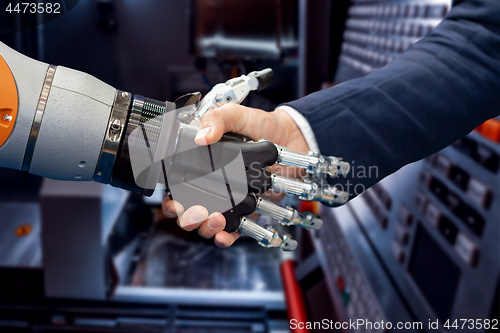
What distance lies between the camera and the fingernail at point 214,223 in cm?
49

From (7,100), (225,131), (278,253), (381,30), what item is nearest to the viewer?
(7,100)

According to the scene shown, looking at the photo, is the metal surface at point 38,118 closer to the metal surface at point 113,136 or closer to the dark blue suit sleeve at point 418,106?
the metal surface at point 113,136

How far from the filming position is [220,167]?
18.4 inches

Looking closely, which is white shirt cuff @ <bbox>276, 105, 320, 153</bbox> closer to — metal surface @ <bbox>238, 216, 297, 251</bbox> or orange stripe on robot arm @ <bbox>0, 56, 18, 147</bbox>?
metal surface @ <bbox>238, 216, 297, 251</bbox>

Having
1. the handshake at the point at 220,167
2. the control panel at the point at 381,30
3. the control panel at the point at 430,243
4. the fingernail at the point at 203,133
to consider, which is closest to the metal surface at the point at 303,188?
the handshake at the point at 220,167

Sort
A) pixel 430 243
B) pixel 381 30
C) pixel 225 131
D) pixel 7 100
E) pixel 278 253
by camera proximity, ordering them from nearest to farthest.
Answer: pixel 7 100 → pixel 225 131 → pixel 430 243 → pixel 381 30 → pixel 278 253

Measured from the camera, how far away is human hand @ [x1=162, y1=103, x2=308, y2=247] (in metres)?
0.47

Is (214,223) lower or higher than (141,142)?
lower

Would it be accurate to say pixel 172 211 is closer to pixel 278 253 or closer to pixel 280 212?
pixel 280 212

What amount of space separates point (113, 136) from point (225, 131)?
145mm

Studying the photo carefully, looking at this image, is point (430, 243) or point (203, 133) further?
point (430, 243)

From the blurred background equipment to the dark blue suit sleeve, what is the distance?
0.20ft

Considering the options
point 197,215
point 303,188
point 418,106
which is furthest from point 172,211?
point 418,106

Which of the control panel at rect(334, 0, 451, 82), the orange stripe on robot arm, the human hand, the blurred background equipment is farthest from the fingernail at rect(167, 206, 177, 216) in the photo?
the control panel at rect(334, 0, 451, 82)
